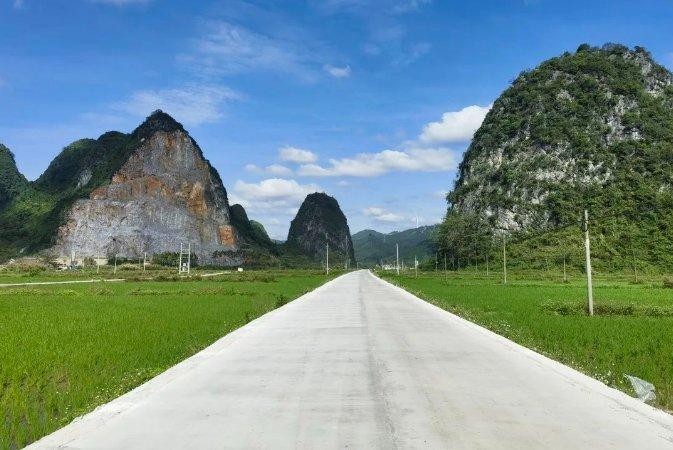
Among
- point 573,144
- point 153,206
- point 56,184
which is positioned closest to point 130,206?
point 153,206

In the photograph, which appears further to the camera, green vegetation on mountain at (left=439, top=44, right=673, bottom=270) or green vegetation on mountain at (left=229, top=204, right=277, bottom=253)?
green vegetation on mountain at (left=229, top=204, right=277, bottom=253)

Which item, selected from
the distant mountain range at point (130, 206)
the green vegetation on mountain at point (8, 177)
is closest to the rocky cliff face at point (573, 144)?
the distant mountain range at point (130, 206)

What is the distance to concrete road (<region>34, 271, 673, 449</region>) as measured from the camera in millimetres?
4238

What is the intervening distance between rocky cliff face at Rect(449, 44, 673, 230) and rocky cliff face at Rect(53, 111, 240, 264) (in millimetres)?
61092

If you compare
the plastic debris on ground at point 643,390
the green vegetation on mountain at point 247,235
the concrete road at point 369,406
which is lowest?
the plastic debris on ground at point 643,390

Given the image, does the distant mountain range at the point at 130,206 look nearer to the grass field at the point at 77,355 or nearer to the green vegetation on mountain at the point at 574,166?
the green vegetation on mountain at the point at 574,166

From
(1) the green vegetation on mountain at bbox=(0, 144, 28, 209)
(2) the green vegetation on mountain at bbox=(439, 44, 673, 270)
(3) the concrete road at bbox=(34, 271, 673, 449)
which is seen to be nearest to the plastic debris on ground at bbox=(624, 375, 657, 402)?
(3) the concrete road at bbox=(34, 271, 673, 449)

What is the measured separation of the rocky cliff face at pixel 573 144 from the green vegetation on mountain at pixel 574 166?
0.19 meters

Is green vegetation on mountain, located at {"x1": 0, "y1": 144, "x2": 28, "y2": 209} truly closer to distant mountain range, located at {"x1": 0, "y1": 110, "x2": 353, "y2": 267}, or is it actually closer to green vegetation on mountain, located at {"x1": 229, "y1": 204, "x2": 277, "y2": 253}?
distant mountain range, located at {"x1": 0, "y1": 110, "x2": 353, "y2": 267}

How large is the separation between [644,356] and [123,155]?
133m

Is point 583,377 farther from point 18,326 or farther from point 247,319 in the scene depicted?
point 18,326

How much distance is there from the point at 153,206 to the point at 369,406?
122121mm

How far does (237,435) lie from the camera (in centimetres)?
429

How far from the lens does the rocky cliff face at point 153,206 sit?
367ft
